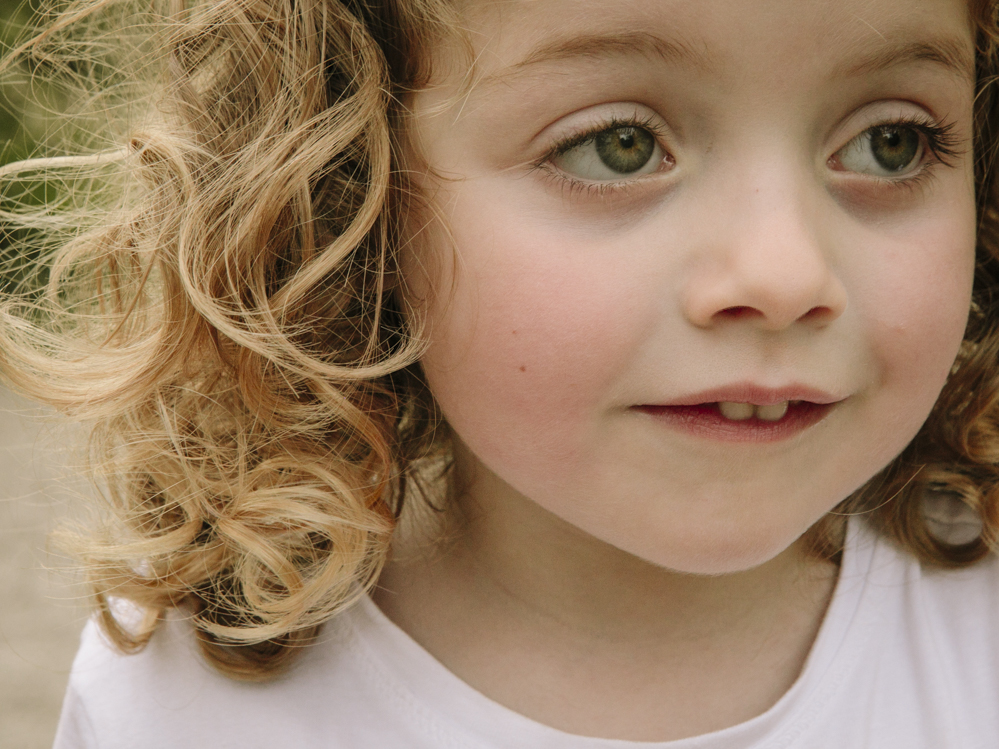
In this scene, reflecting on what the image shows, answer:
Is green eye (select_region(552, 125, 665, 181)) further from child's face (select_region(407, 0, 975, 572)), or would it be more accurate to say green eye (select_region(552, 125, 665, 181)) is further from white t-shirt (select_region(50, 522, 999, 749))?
white t-shirt (select_region(50, 522, 999, 749))

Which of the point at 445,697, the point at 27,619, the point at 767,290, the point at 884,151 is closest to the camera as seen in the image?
the point at 767,290

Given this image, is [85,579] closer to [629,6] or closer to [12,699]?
[629,6]

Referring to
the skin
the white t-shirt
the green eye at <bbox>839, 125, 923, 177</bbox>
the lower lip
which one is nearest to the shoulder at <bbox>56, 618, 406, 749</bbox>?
the white t-shirt

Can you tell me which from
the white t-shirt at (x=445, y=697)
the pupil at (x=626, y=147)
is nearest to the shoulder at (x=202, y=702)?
the white t-shirt at (x=445, y=697)

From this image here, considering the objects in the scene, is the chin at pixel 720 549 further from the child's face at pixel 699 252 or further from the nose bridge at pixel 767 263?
the nose bridge at pixel 767 263

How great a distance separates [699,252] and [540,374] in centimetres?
15

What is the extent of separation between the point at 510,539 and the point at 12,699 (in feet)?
4.14

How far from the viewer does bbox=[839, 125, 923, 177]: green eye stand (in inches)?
31.8

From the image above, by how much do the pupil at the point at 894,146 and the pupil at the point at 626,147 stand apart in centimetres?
19

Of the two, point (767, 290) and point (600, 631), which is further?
point (600, 631)

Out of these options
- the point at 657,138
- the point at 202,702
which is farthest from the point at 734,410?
the point at 202,702

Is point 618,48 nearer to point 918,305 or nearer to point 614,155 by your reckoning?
point 614,155

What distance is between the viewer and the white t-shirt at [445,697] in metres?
0.93

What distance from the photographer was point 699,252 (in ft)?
2.43
